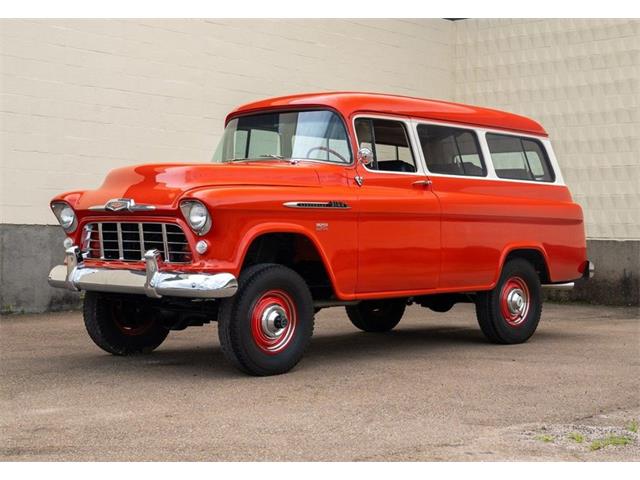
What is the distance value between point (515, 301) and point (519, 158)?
4.70 ft

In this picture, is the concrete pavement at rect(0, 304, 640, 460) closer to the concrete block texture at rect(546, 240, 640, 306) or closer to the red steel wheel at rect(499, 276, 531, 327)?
the red steel wheel at rect(499, 276, 531, 327)

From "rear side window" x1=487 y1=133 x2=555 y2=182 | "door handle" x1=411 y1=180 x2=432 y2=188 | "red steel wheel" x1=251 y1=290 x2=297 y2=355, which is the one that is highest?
"rear side window" x1=487 y1=133 x2=555 y2=182

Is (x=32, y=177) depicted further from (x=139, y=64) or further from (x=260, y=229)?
(x=260, y=229)

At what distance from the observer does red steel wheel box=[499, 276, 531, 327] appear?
9.16 m

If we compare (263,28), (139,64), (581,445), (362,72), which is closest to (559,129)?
Answer: (362,72)

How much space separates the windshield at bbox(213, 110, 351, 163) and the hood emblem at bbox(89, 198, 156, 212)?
133 centimetres

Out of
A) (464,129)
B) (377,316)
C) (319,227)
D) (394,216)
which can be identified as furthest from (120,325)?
(464,129)

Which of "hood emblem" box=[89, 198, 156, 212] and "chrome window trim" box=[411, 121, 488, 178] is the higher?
"chrome window trim" box=[411, 121, 488, 178]

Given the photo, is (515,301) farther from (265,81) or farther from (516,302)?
(265,81)

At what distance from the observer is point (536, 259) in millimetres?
9609

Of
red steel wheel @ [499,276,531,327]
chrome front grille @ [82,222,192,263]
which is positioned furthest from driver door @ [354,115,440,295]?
chrome front grille @ [82,222,192,263]

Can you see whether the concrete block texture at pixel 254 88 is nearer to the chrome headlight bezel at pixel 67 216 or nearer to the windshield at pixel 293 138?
the chrome headlight bezel at pixel 67 216

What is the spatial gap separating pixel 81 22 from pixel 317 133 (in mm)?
5386

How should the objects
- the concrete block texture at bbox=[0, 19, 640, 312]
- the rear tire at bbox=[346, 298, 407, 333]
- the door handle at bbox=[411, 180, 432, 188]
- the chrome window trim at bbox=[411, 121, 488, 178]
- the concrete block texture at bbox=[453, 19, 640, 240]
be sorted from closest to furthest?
the door handle at bbox=[411, 180, 432, 188]
the chrome window trim at bbox=[411, 121, 488, 178]
the rear tire at bbox=[346, 298, 407, 333]
the concrete block texture at bbox=[0, 19, 640, 312]
the concrete block texture at bbox=[453, 19, 640, 240]
